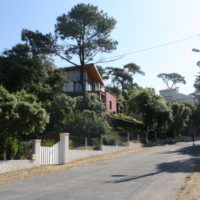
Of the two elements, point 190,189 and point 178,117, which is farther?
point 178,117

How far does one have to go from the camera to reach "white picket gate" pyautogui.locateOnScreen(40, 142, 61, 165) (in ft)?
53.2

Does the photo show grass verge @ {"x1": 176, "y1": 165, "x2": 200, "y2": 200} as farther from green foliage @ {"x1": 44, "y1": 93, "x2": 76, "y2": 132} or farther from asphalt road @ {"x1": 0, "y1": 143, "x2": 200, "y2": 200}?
green foliage @ {"x1": 44, "y1": 93, "x2": 76, "y2": 132}

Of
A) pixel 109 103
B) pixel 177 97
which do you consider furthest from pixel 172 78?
pixel 109 103

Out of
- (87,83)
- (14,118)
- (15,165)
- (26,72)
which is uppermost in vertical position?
(87,83)

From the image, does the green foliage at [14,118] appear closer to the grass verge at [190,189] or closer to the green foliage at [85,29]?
the grass verge at [190,189]

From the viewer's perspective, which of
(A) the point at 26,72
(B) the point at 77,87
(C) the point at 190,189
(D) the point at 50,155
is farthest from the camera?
(B) the point at 77,87

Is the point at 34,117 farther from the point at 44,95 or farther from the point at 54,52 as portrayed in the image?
the point at 54,52

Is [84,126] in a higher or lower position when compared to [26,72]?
lower

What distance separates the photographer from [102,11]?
105 feet

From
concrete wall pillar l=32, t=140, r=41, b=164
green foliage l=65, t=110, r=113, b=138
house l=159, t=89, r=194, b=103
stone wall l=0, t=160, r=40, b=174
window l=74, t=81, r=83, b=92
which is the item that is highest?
house l=159, t=89, r=194, b=103

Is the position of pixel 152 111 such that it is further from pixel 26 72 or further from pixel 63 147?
pixel 63 147

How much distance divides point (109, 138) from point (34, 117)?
39.1 ft

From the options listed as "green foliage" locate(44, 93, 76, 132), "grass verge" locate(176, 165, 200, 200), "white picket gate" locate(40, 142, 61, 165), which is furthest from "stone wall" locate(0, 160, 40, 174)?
"green foliage" locate(44, 93, 76, 132)

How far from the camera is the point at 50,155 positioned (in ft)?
55.5
